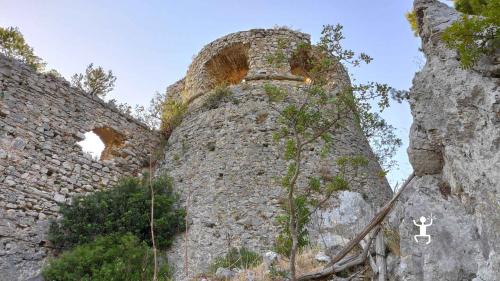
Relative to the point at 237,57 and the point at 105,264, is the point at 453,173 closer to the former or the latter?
the point at 105,264

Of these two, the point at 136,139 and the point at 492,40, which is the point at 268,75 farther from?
the point at 492,40

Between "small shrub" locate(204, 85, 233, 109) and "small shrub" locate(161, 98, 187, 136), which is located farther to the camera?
"small shrub" locate(161, 98, 187, 136)

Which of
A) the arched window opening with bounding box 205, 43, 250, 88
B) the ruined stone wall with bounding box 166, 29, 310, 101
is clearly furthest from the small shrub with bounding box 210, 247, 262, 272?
the arched window opening with bounding box 205, 43, 250, 88

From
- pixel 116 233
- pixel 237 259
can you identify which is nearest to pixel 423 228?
pixel 237 259

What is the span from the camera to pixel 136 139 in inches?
403

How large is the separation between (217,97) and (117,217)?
356 centimetres

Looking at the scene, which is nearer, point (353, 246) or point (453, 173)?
point (453, 173)

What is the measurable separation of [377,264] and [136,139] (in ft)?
22.5

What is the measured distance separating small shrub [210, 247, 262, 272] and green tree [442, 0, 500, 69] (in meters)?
3.59

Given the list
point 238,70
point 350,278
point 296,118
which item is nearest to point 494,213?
point 350,278

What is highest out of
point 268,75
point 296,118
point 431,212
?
point 268,75

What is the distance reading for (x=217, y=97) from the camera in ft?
33.8

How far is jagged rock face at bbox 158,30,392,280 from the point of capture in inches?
299

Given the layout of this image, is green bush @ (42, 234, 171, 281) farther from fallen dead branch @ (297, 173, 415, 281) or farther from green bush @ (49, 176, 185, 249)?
fallen dead branch @ (297, 173, 415, 281)
